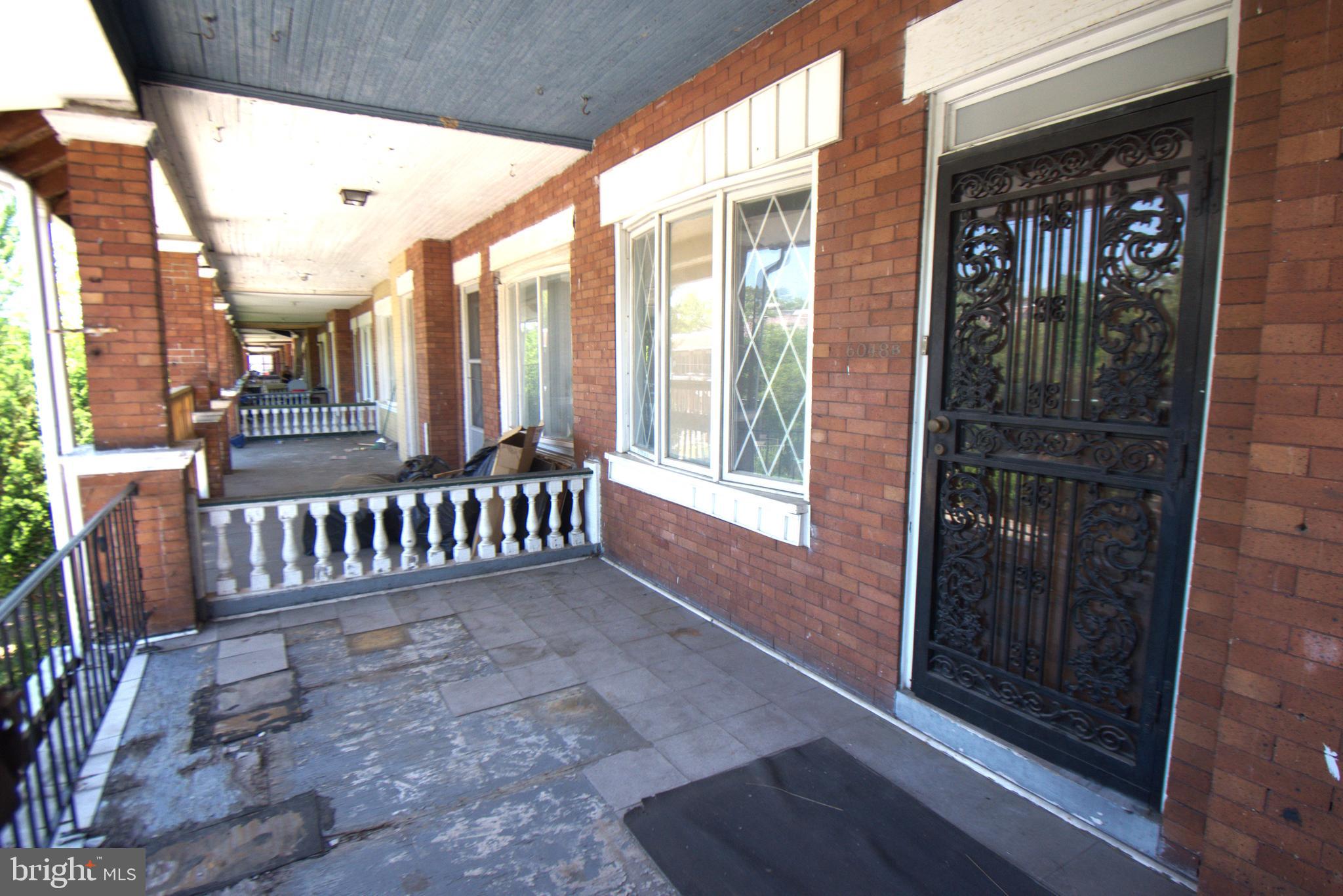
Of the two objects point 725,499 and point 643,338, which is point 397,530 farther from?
point 725,499

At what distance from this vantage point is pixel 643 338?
184 inches

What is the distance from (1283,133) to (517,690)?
322 centimetres

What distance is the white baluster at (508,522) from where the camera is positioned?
16.0 feet

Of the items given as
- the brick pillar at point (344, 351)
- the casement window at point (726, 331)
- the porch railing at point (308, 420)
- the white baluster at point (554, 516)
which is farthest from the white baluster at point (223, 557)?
the brick pillar at point (344, 351)

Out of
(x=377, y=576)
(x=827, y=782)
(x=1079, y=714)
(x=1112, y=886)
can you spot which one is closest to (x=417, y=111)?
(x=377, y=576)

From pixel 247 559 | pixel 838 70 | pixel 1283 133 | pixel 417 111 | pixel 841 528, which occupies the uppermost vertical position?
pixel 417 111

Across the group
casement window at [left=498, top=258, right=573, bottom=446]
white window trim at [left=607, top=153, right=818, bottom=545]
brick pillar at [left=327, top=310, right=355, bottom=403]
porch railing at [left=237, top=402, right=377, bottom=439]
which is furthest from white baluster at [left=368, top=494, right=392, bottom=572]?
brick pillar at [left=327, top=310, right=355, bottom=403]

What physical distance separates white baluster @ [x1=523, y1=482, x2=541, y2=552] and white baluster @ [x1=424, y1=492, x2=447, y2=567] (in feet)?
1.94

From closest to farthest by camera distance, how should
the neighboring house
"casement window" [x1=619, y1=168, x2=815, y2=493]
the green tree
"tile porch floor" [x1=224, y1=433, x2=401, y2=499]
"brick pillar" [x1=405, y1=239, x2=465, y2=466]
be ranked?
the neighboring house
"casement window" [x1=619, y1=168, x2=815, y2=493]
the green tree
"brick pillar" [x1=405, y1=239, x2=465, y2=466]
"tile porch floor" [x1=224, y1=433, x2=401, y2=499]

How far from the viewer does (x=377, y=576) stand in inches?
176

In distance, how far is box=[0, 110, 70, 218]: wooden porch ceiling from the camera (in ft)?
11.0

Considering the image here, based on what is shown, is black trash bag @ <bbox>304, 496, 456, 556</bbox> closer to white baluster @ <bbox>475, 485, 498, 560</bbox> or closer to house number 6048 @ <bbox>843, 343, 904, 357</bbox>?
white baluster @ <bbox>475, 485, 498, 560</bbox>

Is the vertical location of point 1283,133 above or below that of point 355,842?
above

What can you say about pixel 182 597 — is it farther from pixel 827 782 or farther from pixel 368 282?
pixel 368 282
